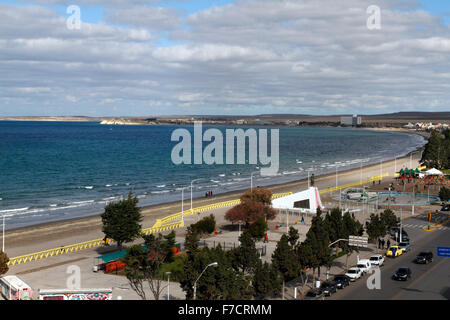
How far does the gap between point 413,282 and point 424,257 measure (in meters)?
6.69

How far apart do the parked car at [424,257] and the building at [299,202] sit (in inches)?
1014

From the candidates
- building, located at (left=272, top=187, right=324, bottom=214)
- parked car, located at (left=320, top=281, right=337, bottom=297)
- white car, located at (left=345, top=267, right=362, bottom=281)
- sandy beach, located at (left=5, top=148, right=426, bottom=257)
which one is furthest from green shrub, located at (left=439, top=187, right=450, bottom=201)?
parked car, located at (left=320, top=281, right=337, bottom=297)

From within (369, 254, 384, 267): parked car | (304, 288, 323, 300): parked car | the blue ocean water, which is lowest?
the blue ocean water

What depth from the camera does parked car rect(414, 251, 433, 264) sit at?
41.6 m

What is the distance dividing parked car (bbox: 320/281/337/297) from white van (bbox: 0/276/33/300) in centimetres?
1884

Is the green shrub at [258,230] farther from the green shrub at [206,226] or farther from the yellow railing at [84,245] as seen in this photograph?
the yellow railing at [84,245]

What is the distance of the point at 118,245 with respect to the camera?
155ft

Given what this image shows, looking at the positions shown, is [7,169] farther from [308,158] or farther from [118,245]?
[308,158]

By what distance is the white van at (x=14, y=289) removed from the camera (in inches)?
1205

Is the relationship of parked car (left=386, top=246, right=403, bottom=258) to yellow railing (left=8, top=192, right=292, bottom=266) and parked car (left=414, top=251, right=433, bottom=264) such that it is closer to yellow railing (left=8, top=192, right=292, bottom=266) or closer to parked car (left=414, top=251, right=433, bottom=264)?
parked car (left=414, top=251, right=433, bottom=264)

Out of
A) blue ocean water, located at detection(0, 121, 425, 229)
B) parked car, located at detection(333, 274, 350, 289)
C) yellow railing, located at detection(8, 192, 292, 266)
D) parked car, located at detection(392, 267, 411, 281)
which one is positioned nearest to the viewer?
parked car, located at detection(333, 274, 350, 289)

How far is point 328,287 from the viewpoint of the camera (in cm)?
3366

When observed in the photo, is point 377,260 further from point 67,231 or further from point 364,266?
point 67,231

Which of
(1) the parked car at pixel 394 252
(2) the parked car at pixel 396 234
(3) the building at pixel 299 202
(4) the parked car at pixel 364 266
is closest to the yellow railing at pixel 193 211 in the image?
(3) the building at pixel 299 202
